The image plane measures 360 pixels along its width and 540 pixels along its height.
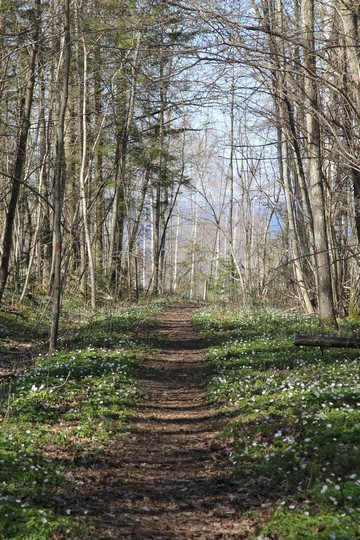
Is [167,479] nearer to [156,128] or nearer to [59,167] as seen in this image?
[59,167]

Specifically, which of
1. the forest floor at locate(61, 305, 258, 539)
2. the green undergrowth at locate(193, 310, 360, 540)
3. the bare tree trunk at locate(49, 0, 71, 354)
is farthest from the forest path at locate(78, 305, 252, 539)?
the bare tree trunk at locate(49, 0, 71, 354)

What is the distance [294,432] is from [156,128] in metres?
25.2

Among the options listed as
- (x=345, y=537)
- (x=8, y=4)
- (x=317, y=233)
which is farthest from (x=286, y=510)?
(x=8, y=4)

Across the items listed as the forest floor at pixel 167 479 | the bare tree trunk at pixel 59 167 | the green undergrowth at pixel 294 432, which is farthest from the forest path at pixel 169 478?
the bare tree trunk at pixel 59 167

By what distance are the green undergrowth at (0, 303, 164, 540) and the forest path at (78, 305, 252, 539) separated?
0.95 ft

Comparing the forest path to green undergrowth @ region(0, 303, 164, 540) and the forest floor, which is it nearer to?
the forest floor

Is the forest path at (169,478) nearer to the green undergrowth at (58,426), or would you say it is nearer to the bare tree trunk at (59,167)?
the green undergrowth at (58,426)

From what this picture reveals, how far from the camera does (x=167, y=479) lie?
259 inches

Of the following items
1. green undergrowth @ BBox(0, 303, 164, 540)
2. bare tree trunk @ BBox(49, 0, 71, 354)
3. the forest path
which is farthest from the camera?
bare tree trunk @ BBox(49, 0, 71, 354)

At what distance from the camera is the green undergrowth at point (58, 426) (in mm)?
4926

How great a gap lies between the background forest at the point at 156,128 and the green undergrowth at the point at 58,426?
1856 millimetres

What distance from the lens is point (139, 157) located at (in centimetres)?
2809

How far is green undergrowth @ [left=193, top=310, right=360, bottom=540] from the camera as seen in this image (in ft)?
16.4

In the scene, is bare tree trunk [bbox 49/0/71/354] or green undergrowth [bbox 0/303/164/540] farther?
bare tree trunk [bbox 49/0/71/354]
